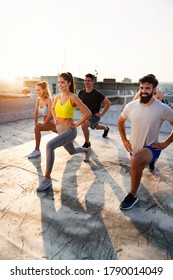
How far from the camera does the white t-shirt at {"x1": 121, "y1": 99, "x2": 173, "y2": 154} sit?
10.2 ft

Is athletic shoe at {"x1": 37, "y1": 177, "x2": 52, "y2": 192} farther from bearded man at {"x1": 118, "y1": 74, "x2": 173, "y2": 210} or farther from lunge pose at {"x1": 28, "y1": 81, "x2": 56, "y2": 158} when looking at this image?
lunge pose at {"x1": 28, "y1": 81, "x2": 56, "y2": 158}

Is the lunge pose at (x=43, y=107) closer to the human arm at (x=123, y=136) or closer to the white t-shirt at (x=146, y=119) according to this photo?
the human arm at (x=123, y=136)

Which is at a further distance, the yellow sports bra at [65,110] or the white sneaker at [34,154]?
the white sneaker at [34,154]

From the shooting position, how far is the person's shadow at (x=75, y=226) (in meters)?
2.30

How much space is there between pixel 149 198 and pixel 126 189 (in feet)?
1.44

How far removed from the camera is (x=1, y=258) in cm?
219

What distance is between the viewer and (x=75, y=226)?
8.97 ft

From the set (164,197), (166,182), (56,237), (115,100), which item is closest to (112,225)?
(56,237)

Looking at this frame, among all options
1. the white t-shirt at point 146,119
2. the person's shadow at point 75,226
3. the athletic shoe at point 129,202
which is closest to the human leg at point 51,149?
the person's shadow at point 75,226

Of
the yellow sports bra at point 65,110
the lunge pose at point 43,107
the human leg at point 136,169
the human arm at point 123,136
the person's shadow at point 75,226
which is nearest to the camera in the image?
the person's shadow at point 75,226

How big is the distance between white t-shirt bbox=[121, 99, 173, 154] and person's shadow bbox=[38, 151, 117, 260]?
114 cm

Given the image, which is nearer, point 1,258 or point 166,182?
point 1,258
